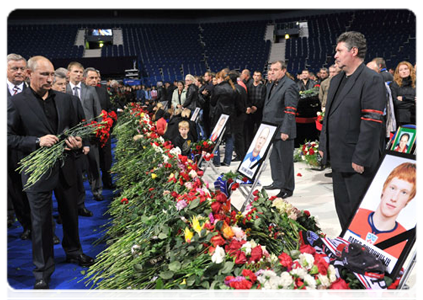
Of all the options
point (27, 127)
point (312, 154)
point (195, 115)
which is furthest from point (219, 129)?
point (27, 127)

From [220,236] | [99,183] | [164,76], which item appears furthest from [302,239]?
[164,76]

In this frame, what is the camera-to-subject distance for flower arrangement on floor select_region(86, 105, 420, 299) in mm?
1400

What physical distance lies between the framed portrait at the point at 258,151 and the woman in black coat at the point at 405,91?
2608mm

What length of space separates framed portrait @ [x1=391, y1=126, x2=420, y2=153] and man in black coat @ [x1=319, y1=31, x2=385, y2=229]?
1090 millimetres

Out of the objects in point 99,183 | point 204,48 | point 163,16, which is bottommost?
point 99,183

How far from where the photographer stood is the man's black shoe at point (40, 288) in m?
2.75

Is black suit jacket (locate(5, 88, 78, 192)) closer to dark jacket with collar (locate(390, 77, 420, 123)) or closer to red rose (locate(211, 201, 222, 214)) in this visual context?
red rose (locate(211, 201, 222, 214))

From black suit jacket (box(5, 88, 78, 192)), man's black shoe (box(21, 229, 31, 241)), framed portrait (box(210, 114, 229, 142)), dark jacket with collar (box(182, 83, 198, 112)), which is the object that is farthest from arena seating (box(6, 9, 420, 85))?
black suit jacket (box(5, 88, 78, 192))

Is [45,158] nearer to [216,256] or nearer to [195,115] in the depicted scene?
[216,256]

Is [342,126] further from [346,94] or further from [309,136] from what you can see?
[309,136]

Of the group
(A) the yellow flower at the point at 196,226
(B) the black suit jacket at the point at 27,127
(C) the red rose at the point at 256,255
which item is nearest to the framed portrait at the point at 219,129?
(B) the black suit jacket at the point at 27,127

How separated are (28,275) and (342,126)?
8.29ft

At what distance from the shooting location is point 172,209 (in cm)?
222

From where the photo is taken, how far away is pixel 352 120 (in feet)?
8.75
